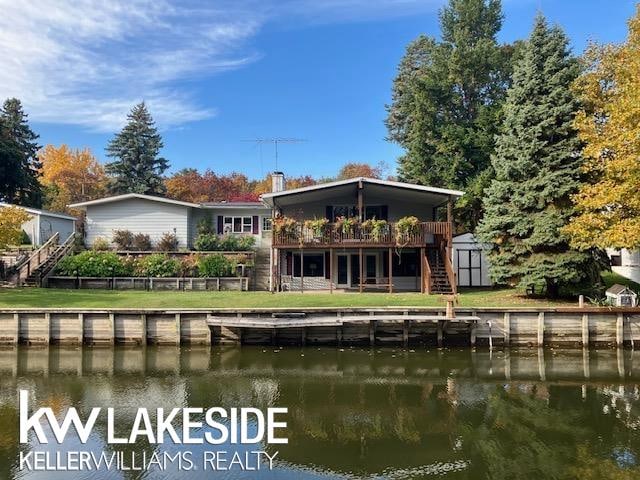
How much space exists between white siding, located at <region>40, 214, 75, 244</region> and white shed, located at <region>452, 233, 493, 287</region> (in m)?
28.7

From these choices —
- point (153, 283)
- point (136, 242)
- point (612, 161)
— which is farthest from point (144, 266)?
point (612, 161)

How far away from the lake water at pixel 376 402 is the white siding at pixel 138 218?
14658 millimetres

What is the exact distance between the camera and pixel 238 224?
1297 inches

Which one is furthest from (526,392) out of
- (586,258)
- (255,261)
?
(255,261)

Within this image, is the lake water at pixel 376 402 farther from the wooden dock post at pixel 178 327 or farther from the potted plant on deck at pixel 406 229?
the potted plant on deck at pixel 406 229

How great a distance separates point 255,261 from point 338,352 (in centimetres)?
1371

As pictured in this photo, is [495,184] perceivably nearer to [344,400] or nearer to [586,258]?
[586,258]

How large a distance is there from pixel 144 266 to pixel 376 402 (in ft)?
64.2

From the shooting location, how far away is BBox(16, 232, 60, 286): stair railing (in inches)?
1047

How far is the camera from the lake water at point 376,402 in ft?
28.1

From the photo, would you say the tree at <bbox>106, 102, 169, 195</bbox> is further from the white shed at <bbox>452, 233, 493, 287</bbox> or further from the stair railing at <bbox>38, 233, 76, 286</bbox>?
the white shed at <bbox>452, 233, 493, 287</bbox>

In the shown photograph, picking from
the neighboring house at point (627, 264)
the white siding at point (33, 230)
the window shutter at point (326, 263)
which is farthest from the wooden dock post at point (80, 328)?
the neighboring house at point (627, 264)

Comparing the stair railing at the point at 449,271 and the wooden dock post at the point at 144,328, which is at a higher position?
the stair railing at the point at 449,271

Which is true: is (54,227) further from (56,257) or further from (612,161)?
(612,161)
